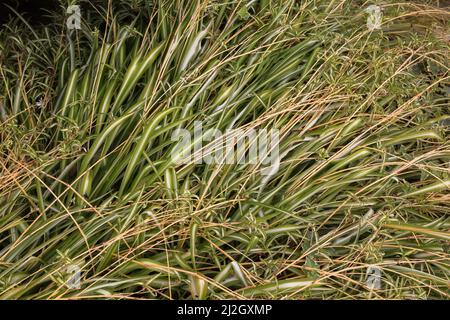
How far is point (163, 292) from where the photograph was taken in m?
1.76

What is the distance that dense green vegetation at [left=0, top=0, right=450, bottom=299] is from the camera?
172 centimetres

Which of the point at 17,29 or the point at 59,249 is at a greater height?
the point at 17,29

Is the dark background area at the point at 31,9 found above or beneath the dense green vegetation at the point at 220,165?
above

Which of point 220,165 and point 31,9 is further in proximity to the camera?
point 31,9

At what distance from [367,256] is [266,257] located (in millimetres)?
326

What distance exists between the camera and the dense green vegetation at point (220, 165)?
5.65 ft

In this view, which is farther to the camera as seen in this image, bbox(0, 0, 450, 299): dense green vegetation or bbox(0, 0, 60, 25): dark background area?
bbox(0, 0, 60, 25): dark background area

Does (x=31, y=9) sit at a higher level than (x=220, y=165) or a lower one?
higher

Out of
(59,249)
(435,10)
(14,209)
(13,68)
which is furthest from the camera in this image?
(435,10)

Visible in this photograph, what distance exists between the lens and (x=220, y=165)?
1.91m

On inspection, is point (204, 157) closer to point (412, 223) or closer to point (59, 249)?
point (59, 249)

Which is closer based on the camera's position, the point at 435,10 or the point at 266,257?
the point at 266,257

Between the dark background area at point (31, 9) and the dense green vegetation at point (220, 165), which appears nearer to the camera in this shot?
the dense green vegetation at point (220, 165)

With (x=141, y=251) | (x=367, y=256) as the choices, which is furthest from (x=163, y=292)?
(x=367, y=256)
